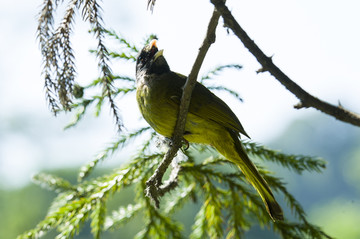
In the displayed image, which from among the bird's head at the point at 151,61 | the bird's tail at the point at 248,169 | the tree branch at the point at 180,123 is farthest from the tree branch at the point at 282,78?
the bird's head at the point at 151,61

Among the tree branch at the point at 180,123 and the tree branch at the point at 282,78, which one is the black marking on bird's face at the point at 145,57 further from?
the tree branch at the point at 282,78

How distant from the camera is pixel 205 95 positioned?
2160 mm

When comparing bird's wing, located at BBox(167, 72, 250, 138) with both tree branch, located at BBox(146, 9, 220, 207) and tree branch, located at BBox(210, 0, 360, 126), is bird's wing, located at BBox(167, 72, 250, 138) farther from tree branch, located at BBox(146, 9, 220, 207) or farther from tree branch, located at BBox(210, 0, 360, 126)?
tree branch, located at BBox(210, 0, 360, 126)

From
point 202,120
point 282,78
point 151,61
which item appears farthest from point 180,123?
point 151,61

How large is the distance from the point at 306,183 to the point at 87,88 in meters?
20.4

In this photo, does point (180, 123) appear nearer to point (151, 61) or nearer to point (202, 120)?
point (202, 120)

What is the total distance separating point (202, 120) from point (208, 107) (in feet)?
0.24

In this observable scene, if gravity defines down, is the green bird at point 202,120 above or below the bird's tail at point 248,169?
above

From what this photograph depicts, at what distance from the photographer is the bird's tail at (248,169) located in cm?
203

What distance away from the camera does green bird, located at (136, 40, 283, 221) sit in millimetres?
2037

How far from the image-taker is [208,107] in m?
2.13

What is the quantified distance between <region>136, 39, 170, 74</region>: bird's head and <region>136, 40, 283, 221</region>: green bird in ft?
0.43

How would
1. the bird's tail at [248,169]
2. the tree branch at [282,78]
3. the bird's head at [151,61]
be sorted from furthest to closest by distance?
1. the bird's head at [151,61]
2. the bird's tail at [248,169]
3. the tree branch at [282,78]

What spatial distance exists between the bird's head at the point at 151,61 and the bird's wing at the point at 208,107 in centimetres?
18
